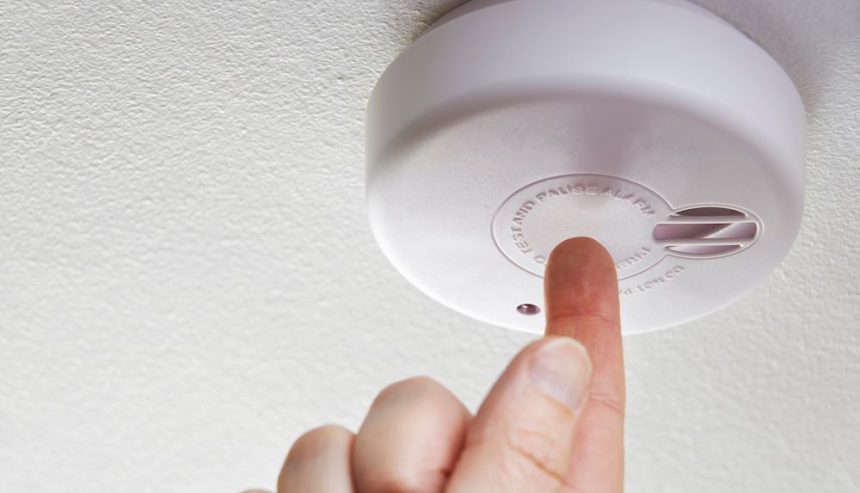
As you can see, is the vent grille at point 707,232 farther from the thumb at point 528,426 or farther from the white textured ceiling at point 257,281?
the thumb at point 528,426

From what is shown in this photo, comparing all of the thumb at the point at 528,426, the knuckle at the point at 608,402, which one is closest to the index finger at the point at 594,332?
the knuckle at the point at 608,402

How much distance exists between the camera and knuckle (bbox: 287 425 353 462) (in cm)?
52

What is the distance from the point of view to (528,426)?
0.48 metres

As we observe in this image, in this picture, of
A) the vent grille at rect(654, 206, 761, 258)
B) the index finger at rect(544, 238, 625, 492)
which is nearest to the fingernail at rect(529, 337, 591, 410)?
the index finger at rect(544, 238, 625, 492)

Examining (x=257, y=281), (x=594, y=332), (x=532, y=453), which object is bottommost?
(x=532, y=453)

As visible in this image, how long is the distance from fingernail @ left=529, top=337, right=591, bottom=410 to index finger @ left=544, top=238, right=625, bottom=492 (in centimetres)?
11

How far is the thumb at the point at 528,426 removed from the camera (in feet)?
1.56

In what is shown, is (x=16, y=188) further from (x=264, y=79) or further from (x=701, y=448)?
(x=701, y=448)

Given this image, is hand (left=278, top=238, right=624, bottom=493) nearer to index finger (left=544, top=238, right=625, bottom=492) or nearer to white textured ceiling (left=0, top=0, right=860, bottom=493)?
index finger (left=544, top=238, right=625, bottom=492)

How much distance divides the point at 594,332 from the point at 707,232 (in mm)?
129

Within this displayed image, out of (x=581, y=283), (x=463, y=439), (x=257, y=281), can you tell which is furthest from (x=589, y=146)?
(x=257, y=281)

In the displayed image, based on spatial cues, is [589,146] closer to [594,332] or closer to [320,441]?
[594,332]

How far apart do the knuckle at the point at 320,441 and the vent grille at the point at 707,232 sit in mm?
264

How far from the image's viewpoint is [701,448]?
1068mm
